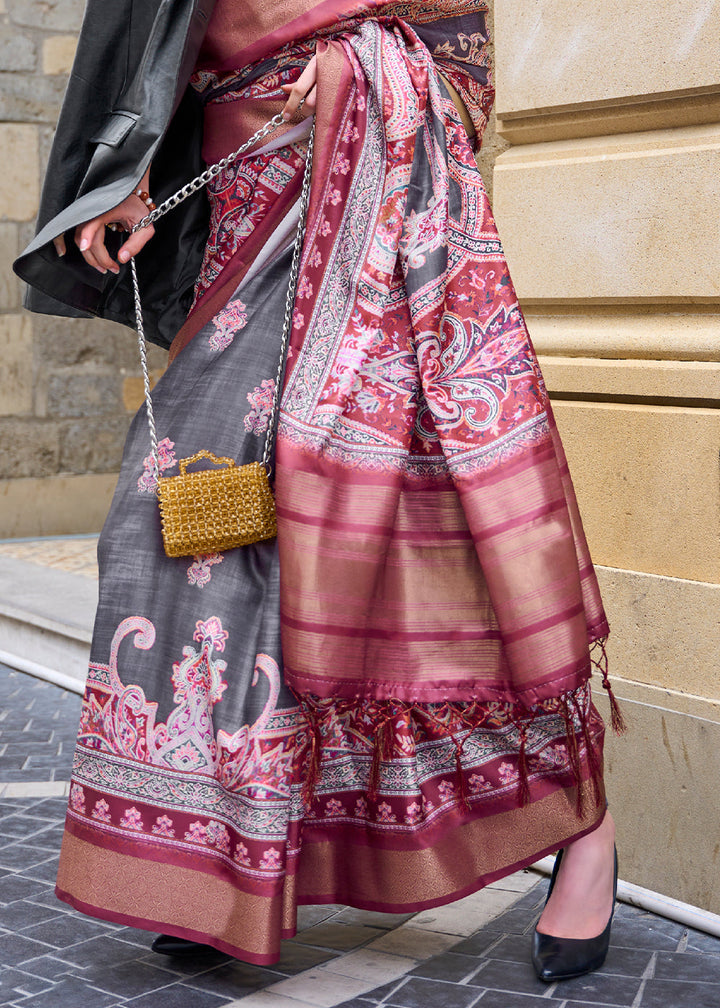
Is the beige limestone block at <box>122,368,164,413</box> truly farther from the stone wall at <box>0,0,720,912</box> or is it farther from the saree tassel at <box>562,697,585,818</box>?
the saree tassel at <box>562,697,585,818</box>

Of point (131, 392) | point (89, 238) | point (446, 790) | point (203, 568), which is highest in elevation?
point (131, 392)

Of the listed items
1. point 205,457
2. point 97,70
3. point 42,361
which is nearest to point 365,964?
point 205,457

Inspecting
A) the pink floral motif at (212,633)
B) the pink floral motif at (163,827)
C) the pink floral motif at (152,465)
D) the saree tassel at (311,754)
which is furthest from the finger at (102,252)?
the pink floral motif at (163,827)

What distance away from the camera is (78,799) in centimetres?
221

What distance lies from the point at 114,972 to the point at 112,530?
0.81 metres

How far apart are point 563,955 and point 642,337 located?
4.13ft

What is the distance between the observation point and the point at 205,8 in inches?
83.8

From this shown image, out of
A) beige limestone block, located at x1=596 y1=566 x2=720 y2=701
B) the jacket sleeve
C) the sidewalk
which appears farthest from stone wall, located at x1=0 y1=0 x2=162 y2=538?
the jacket sleeve

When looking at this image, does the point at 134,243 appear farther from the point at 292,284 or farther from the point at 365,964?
the point at 365,964

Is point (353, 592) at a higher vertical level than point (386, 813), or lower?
higher

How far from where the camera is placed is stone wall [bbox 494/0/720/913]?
2641mm

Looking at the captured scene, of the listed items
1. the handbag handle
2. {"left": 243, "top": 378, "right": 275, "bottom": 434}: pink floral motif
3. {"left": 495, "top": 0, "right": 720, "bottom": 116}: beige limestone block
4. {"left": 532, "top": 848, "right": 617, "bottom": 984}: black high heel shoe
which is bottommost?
{"left": 532, "top": 848, "right": 617, "bottom": 984}: black high heel shoe

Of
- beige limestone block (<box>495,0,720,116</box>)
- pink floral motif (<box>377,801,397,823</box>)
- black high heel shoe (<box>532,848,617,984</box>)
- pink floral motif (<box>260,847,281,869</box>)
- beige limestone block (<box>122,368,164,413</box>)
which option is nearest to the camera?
pink floral motif (<box>260,847,281,869</box>)

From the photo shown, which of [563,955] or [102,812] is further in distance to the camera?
[563,955]
